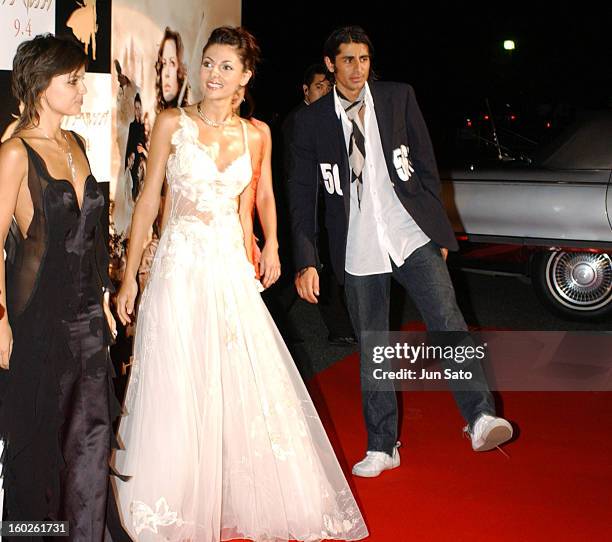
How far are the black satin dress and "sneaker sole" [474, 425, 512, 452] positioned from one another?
6.16ft

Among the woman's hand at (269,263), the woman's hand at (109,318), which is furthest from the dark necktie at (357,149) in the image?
the woman's hand at (109,318)

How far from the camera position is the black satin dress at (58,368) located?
3045 mm

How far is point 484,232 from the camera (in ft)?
27.8

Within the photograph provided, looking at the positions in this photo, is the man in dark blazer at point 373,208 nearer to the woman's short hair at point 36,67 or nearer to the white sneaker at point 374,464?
the white sneaker at point 374,464

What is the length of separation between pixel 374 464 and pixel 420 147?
4.83 ft

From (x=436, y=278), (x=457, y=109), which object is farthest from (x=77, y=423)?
(x=457, y=109)

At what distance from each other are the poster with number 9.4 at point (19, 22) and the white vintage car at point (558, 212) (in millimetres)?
5596

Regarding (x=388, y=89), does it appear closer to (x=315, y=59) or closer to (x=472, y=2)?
(x=315, y=59)

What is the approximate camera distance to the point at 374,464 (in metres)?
4.78

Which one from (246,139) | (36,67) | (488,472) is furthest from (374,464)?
(36,67)

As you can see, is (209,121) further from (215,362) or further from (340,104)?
(340,104)

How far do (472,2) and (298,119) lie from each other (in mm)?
13748

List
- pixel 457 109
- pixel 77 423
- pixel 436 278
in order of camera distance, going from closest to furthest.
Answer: pixel 77 423, pixel 436 278, pixel 457 109

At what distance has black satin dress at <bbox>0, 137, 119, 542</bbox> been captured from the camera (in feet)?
9.99
